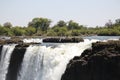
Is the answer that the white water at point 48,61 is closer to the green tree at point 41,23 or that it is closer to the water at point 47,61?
the water at point 47,61

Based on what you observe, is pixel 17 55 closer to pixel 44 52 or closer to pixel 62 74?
pixel 44 52

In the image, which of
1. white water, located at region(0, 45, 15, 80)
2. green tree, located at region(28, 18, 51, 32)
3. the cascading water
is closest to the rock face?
the cascading water

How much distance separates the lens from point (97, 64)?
23359 mm

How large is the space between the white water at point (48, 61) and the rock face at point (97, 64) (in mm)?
2262

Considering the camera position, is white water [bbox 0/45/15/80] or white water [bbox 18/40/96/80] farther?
white water [bbox 0/45/15/80]

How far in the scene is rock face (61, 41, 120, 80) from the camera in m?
22.1

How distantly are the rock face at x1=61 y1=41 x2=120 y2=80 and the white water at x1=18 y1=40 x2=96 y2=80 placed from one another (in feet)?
7.42

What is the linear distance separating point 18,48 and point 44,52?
6.33 m

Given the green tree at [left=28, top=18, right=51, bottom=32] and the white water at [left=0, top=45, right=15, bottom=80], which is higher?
the green tree at [left=28, top=18, right=51, bottom=32]

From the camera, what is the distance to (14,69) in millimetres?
36312

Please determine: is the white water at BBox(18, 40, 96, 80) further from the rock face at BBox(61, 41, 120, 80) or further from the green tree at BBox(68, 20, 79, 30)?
the green tree at BBox(68, 20, 79, 30)

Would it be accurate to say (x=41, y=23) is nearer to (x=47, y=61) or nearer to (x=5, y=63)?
(x=5, y=63)

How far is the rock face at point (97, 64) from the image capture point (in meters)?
22.1

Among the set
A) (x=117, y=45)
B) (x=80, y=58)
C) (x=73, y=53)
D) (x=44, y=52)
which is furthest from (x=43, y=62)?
(x=117, y=45)
